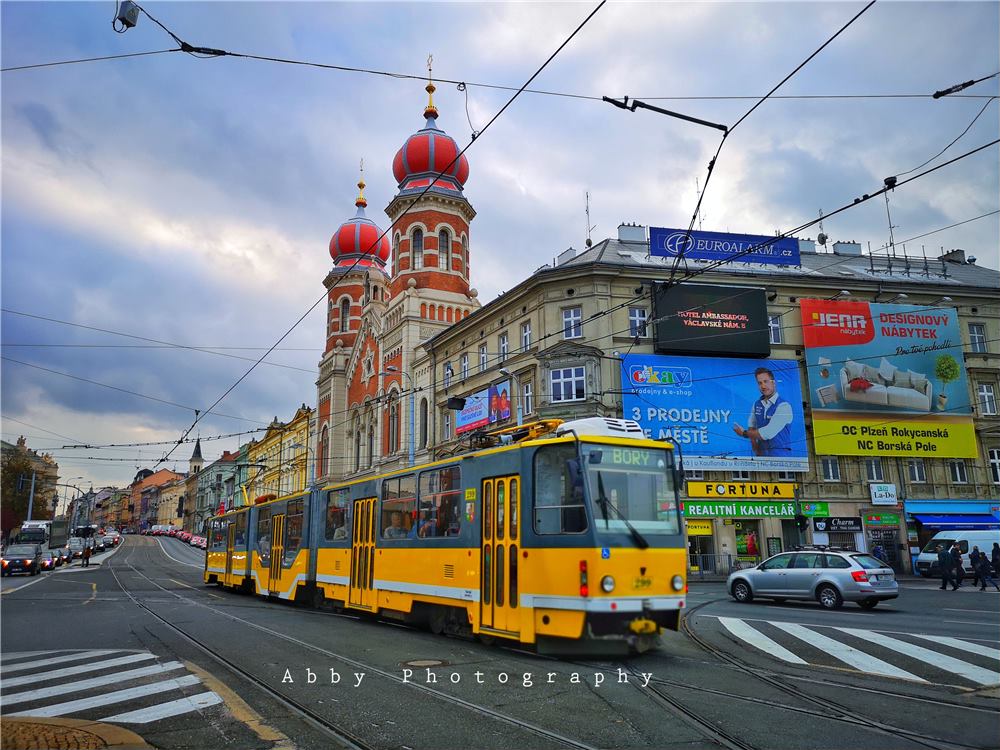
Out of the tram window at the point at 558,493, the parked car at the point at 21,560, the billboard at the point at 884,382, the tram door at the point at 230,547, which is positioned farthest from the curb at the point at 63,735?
the parked car at the point at 21,560

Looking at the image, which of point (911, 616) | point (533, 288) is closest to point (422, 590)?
point (911, 616)

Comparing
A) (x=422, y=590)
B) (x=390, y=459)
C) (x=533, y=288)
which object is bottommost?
(x=422, y=590)

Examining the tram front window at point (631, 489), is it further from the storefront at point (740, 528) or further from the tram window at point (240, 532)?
the storefront at point (740, 528)

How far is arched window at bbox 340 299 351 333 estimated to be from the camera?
63.9 metres

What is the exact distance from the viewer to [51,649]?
11586 millimetres

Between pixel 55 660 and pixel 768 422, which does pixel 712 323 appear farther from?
pixel 55 660

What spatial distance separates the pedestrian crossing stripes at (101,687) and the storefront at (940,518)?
115 feet

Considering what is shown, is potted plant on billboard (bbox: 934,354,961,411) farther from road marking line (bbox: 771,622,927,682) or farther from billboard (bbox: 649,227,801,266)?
road marking line (bbox: 771,622,927,682)

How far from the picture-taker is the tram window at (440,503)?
12453 millimetres

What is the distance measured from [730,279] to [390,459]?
77.5ft

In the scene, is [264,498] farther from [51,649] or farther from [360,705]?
[360,705]

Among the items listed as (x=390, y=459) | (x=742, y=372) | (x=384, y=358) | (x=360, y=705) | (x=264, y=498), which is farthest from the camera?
(x=384, y=358)

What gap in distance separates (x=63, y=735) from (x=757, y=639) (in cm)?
1027

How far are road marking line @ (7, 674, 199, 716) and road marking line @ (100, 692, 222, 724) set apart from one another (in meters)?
0.57
